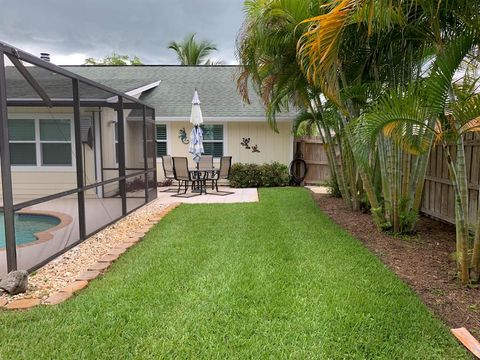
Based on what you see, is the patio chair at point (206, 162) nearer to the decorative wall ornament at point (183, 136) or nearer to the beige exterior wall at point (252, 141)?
the beige exterior wall at point (252, 141)

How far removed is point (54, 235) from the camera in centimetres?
470

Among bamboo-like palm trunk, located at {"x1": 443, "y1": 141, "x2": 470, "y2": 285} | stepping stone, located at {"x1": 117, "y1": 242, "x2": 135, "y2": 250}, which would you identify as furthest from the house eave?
bamboo-like palm trunk, located at {"x1": 443, "y1": 141, "x2": 470, "y2": 285}

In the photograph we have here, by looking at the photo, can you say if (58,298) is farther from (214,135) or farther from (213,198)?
(214,135)

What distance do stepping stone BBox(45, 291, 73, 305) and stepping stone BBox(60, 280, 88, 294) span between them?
0.21 feet

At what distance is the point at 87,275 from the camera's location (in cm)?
387

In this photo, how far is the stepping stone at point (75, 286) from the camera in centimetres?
345

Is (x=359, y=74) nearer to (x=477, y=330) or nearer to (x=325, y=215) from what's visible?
(x=325, y=215)

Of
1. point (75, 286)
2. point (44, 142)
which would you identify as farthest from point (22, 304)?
point (44, 142)

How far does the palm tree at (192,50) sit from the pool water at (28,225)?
80.9ft

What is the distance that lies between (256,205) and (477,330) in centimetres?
554

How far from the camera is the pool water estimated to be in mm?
3848

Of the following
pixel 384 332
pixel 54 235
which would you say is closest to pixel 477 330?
pixel 384 332

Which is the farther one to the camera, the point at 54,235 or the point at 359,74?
the point at 359,74

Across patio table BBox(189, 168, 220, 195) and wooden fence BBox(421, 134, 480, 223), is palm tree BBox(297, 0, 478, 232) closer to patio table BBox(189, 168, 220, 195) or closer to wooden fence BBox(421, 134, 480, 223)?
wooden fence BBox(421, 134, 480, 223)
